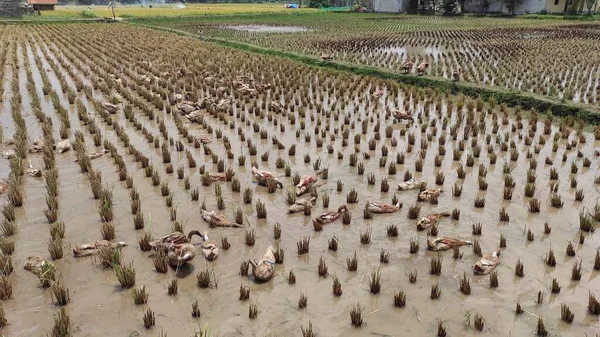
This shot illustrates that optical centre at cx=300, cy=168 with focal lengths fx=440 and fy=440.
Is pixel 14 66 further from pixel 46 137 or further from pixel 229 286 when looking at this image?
pixel 229 286

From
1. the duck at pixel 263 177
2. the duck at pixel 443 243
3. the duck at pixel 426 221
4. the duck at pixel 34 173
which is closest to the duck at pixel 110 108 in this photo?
the duck at pixel 34 173

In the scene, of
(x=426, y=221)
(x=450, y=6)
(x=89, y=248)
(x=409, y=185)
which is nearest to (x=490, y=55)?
(x=409, y=185)

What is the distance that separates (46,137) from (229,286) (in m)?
5.46

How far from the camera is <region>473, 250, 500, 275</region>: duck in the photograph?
3.97m

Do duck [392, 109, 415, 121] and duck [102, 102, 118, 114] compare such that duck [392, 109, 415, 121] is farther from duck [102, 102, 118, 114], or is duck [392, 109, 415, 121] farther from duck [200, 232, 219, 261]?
duck [102, 102, 118, 114]

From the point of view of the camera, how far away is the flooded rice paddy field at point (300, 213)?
360cm

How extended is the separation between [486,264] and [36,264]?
4.13 m

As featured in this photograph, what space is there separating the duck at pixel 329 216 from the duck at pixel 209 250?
1135 millimetres

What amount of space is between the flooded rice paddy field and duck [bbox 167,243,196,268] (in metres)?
0.11

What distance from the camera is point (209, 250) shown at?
4289 mm

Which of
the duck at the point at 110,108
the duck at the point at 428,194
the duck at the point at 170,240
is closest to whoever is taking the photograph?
the duck at the point at 170,240

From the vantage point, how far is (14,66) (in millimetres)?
14305

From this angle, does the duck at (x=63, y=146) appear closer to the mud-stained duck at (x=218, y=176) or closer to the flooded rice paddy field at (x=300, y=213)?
the flooded rice paddy field at (x=300, y=213)

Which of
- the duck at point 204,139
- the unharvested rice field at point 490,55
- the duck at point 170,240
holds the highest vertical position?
the unharvested rice field at point 490,55
